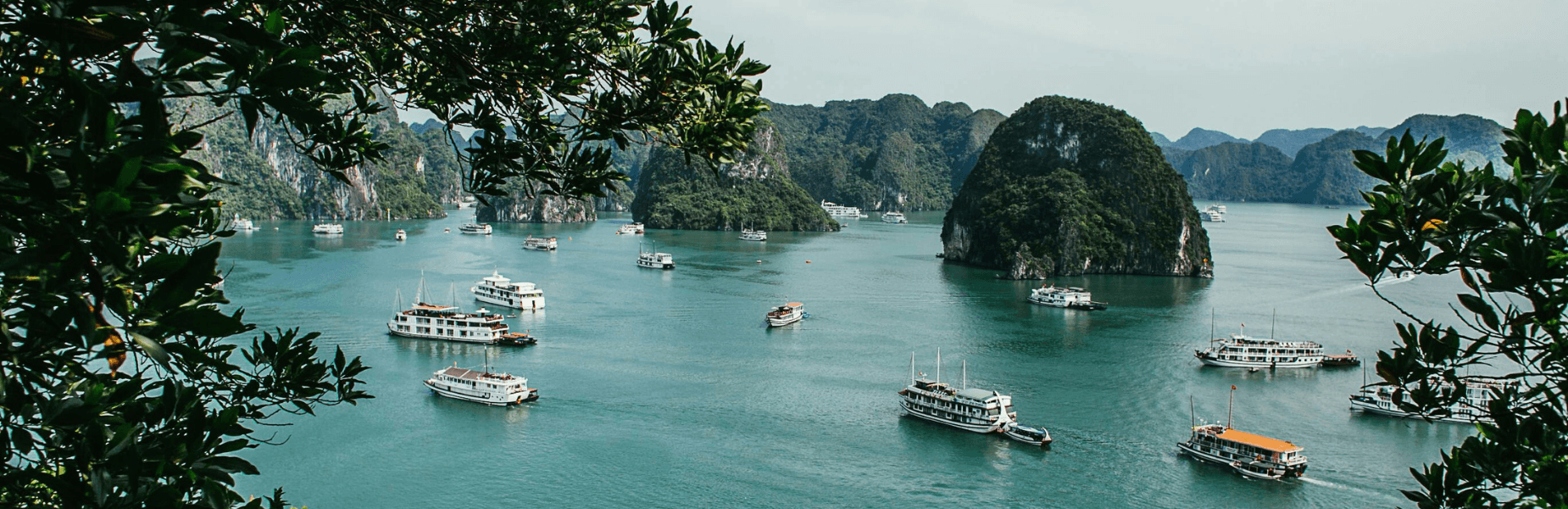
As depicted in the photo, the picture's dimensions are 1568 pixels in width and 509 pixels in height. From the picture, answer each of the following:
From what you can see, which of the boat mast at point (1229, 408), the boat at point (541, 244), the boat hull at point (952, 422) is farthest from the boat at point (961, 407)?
the boat at point (541, 244)

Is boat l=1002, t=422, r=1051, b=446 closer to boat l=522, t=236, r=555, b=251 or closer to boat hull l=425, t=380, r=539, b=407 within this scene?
boat hull l=425, t=380, r=539, b=407

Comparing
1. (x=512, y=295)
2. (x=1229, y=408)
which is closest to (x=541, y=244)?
(x=512, y=295)

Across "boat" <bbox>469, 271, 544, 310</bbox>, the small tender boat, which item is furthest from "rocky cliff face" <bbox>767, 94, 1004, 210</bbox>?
"boat" <bbox>469, 271, 544, 310</bbox>

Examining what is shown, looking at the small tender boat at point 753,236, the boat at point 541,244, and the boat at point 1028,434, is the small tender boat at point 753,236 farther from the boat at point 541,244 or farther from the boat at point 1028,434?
the boat at point 1028,434

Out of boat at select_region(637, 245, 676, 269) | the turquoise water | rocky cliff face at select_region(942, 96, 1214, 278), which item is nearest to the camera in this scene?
the turquoise water

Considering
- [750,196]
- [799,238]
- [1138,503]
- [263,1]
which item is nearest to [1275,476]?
[1138,503]

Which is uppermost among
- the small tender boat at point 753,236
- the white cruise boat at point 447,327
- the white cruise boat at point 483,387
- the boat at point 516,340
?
the small tender boat at point 753,236
